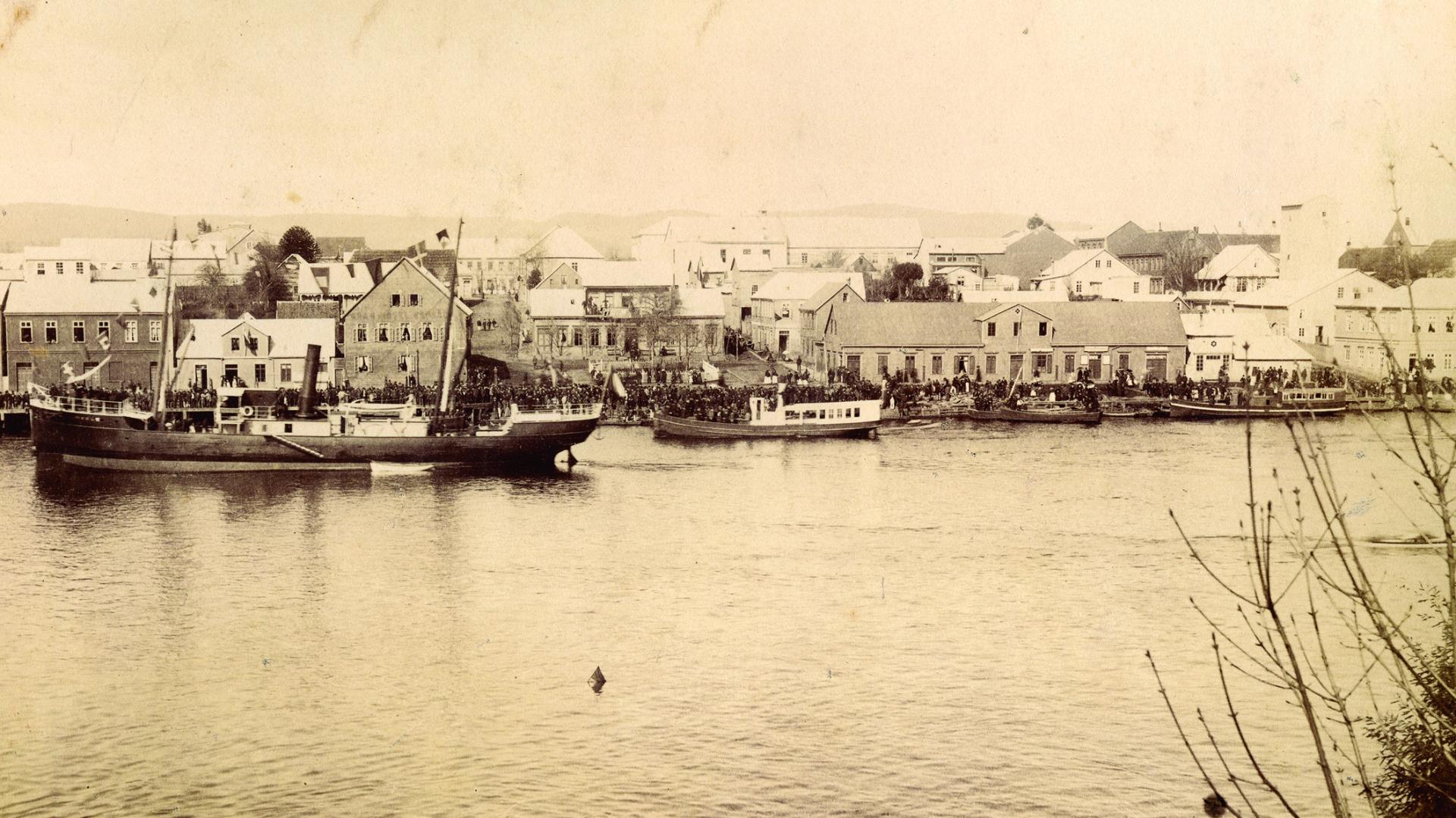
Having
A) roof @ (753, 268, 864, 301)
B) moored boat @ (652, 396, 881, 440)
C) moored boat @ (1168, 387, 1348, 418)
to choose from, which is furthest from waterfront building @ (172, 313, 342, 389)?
moored boat @ (1168, 387, 1348, 418)

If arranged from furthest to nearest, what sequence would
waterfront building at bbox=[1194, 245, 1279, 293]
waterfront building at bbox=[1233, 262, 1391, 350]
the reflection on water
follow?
waterfront building at bbox=[1194, 245, 1279, 293] < waterfront building at bbox=[1233, 262, 1391, 350] < the reflection on water

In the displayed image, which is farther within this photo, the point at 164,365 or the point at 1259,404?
the point at 1259,404

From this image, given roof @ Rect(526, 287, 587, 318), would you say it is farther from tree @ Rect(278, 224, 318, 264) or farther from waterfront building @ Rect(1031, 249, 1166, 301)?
waterfront building @ Rect(1031, 249, 1166, 301)

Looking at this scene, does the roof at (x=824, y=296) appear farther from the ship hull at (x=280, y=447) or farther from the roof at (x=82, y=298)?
the roof at (x=82, y=298)

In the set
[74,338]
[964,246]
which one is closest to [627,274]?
[74,338]

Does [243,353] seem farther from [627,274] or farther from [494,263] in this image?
[494,263]

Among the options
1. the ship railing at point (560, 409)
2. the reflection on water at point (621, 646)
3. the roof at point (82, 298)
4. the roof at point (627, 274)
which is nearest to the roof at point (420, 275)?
the ship railing at point (560, 409)
